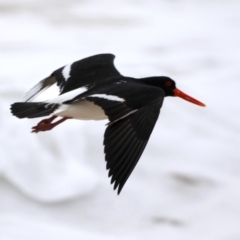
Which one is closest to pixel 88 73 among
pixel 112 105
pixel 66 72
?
pixel 66 72

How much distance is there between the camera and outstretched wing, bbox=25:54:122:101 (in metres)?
5.58

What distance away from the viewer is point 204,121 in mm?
9508

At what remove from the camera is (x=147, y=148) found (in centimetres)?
880

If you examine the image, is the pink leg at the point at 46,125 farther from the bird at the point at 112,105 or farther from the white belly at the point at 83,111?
the white belly at the point at 83,111

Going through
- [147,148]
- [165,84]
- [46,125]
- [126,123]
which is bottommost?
[126,123]

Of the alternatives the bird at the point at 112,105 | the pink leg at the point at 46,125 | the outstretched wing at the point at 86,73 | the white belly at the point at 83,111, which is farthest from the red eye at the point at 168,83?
the pink leg at the point at 46,125

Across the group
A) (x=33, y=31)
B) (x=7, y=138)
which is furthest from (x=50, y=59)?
(x=7, y=138)

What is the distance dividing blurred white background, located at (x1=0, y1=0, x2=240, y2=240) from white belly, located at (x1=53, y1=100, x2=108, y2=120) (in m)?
2.40

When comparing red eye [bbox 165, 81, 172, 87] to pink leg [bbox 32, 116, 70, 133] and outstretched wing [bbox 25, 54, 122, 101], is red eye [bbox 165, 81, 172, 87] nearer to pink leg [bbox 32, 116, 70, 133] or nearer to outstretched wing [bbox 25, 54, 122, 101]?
outstretched wing [bbox 25, 54, 122, 101]

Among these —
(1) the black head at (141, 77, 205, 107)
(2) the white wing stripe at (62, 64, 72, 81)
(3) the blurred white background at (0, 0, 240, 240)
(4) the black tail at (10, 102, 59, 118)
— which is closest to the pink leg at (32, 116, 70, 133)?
(2) the white wing stripe at (62, 64, 72, 81)

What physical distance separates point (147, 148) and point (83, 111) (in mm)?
3563

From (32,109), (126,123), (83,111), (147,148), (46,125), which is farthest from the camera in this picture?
(147,148)

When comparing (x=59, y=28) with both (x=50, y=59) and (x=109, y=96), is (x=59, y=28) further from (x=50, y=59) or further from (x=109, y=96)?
(x=109, y=96)

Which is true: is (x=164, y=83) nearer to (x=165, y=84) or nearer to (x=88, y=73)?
(x=165, y=84)
